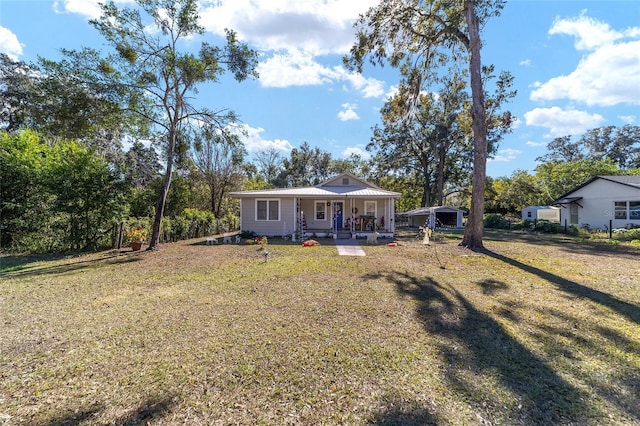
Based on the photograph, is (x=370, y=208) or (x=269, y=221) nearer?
(x=269, y=221)

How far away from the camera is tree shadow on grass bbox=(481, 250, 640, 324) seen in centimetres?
475

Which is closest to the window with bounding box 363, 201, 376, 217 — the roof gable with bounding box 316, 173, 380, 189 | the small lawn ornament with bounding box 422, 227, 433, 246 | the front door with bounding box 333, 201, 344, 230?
the front door with bounding box 333, 201, 344, 230

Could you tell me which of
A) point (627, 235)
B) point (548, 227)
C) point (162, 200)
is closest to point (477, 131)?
point (627, 235)

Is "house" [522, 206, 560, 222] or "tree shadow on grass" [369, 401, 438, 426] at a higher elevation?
"house" [522, 206, 560, 222]

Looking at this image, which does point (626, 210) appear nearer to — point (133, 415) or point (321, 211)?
point (321, 211)

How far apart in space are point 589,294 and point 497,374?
178 inches

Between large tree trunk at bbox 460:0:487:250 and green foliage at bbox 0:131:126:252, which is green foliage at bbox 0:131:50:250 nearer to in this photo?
green foliage at bbox 0:131:126:252

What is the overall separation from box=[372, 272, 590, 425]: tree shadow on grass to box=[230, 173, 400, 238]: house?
11024 millimetres

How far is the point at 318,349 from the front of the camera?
341 centimetres

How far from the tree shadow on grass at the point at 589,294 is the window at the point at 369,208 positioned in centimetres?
1010

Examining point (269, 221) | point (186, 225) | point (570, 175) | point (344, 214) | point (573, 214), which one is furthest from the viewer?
point (570, 175)

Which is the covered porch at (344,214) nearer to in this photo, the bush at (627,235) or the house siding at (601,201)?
the bush at (627,235)

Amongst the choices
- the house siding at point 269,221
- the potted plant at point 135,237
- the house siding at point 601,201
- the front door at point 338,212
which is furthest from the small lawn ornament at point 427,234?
the house siding at point 601,201

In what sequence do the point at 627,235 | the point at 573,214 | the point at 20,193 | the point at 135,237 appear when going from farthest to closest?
the point at 573,214 < the point at 627,235 < the point at 135,237 < the point at 20,193
